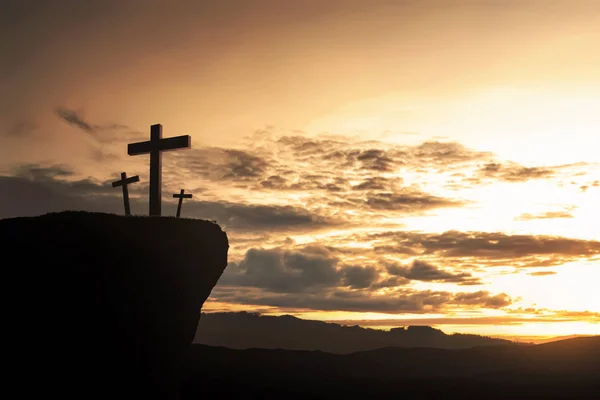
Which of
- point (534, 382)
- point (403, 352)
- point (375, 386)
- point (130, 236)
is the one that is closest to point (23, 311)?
point (130, 236)

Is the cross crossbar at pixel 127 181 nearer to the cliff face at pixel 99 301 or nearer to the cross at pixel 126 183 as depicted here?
the cross at pixel 126 183

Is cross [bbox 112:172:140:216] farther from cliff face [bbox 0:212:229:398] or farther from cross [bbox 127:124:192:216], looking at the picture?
cliff face [bbox 0:212:229:398]

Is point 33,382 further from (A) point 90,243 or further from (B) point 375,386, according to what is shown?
(B) point 375,386

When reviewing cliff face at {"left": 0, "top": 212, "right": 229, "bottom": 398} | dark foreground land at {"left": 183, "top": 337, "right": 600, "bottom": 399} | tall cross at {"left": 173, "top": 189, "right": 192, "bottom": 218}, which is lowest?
dark foreground land at {"left": 183, "top": 337, "right": 600, "bottom": 399}

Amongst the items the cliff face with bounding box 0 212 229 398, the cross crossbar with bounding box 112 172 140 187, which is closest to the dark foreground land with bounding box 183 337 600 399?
the cliff face with bounding box 0 212 229 398

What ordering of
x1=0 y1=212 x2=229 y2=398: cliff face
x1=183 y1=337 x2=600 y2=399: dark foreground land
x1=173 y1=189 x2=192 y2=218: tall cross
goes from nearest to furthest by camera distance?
x1=0 y1=212 x2=229 y2=398: cliff face → x1=173 y1=189 x2=192 y2=218: tall cross → x1=183 y1=337 x2=600 y2=399: dark foreground land

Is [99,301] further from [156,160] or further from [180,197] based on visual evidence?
[156,160]

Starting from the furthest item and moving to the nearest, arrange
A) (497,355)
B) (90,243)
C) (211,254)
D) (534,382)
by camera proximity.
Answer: (497,355) < (534,382) < (211,254) < (90,243)

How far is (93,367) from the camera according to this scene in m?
25.4

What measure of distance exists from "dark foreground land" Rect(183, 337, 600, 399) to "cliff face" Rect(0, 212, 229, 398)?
59.6 ft

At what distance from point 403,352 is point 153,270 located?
157 m

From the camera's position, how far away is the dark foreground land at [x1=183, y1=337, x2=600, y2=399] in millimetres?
57250

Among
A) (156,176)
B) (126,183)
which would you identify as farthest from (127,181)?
(156,176)

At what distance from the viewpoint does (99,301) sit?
26094mm
